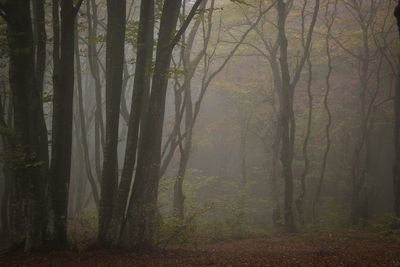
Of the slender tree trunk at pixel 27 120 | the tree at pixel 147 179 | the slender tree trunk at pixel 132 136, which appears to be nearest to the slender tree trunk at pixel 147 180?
the tree at pixel 147 179

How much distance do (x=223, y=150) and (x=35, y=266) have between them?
2186cm

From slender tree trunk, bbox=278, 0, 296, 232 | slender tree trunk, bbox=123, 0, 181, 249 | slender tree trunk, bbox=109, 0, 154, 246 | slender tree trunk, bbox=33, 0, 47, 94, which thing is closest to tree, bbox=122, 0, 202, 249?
slender tree trunk, bbox=123, 0, 181, 249

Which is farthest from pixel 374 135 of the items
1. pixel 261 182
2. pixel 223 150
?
pixel 223 150

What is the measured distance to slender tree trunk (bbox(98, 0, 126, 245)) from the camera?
6645 mm

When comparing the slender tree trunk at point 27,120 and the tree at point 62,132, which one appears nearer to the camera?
the slender tree trunk at point 27,120

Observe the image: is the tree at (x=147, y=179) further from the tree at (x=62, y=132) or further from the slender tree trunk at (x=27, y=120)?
the slender tree trunk at (x=27, y=120)

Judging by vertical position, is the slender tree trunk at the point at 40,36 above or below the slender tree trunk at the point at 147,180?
above

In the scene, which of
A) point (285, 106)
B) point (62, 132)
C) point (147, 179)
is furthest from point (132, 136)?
point (285, 106)

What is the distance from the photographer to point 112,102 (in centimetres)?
670

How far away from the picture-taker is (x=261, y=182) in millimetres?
24422

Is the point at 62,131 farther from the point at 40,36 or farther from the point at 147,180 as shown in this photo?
the point at 40,36

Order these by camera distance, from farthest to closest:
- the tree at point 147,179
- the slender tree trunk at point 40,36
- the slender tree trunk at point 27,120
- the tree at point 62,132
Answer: the slender tree trunk at point 40,36 → the tree at point 147,179 → the tree at point 62,132 → the slender tree trunk at point 27,120

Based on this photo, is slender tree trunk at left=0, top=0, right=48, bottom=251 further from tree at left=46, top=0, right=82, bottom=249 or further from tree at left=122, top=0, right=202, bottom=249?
tree at left=122, top=0, right=202, bottom=249

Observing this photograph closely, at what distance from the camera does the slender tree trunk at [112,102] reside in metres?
6.64
